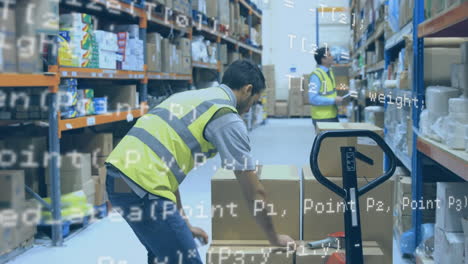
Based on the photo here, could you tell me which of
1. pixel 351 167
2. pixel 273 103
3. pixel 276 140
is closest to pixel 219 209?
pixel 351 167

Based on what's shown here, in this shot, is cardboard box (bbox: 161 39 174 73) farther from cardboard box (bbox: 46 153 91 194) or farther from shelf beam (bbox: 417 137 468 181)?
shelf beam (bbox: 417 137 468 181)

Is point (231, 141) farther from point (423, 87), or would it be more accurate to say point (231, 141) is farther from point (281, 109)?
point (281, 109)

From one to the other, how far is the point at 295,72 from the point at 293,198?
14.3m

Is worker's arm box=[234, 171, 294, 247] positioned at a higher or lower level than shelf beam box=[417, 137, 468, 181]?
lower

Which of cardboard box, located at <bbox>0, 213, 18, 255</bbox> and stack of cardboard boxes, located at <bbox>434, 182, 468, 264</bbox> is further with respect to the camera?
cardboard box, located at <bbox>0, 213, 18, 255</bbox>

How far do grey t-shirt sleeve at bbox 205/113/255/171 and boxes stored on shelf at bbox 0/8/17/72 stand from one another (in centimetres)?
178

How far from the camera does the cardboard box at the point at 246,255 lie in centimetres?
216

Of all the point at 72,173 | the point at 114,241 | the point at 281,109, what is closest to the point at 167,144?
the point at 114,241

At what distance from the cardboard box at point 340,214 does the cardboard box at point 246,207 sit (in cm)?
6

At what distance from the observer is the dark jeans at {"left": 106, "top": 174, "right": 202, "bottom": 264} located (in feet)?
6.64

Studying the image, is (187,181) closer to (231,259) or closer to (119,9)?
(119,9)

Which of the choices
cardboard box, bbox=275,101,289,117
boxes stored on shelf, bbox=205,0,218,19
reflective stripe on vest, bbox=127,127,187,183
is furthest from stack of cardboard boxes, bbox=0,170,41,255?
cardboard box, bbox=275,101,289,117

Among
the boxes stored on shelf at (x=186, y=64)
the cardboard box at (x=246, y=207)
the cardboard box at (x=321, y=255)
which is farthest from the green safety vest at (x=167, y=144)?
the boxes stored on shelf at (x=186, y=64)

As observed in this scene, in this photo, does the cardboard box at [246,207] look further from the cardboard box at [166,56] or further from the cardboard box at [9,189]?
the cardboard box at [166,56]
